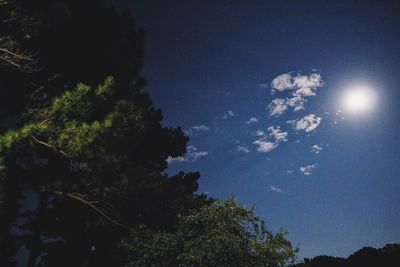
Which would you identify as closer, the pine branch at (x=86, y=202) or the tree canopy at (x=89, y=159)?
the tree canopy at (x=89, y=159)

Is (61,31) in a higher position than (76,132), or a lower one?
higher

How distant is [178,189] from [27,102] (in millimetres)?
7107

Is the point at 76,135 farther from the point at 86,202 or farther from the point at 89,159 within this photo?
the point at 86,202

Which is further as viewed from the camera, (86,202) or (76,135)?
(86,202)

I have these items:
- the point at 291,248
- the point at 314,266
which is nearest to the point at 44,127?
the point at 291,248

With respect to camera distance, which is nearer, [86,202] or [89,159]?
[89,159]

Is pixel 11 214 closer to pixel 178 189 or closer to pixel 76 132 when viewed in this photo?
pixel 76 132

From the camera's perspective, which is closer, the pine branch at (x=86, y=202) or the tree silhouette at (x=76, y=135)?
the tree silhouette at (x=76, y=135)

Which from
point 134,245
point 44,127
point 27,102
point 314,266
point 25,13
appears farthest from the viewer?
point 314,266

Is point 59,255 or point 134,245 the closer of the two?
point 134,245

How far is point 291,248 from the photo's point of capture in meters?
12.6

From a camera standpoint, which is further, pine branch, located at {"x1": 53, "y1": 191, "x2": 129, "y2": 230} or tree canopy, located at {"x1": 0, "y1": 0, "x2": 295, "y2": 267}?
pine branch, located at {"x1": 53, "y1": 191, "x2": 129, "y2": 230}

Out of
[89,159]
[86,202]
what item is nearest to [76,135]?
[89,159]

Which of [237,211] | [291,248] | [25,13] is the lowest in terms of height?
[291,248]
